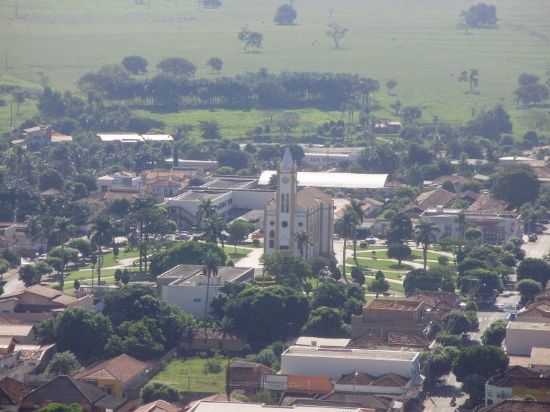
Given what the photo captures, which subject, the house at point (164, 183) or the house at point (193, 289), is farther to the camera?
the house at point (164, 183)

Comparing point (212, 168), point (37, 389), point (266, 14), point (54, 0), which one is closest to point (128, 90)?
point (212, 168)

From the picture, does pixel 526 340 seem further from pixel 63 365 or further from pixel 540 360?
pixel 63 365

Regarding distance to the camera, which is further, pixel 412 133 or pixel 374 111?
pixel 374 111

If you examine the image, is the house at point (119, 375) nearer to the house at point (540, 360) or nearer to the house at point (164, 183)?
the house at point (540, 360)

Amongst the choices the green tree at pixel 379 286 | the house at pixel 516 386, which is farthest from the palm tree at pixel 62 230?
the house at pixel 516 386

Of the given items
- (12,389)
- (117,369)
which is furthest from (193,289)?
(12,389)

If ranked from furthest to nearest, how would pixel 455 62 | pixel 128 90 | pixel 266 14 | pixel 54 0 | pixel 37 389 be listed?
pixel 266 14 < pixel 54 0 < pixel 455 62 < pixel 128 90 < pixel 37 389

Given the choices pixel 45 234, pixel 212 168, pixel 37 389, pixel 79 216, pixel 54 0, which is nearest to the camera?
pixel 37 389

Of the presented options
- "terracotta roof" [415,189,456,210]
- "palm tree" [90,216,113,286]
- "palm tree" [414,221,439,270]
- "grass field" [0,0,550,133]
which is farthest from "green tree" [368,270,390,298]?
"grass field" [0,0,550,133]

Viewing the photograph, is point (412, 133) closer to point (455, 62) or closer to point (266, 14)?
point (455, 62)
